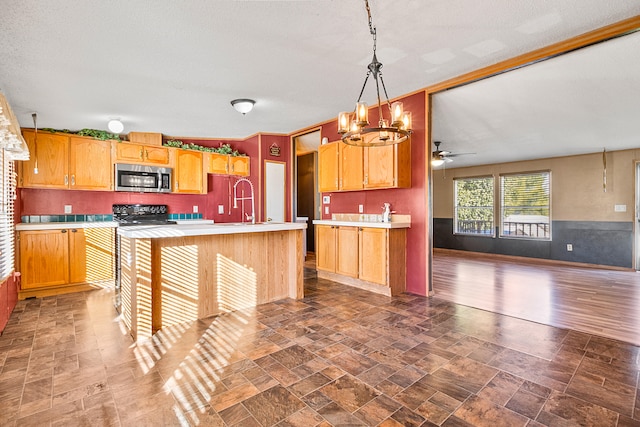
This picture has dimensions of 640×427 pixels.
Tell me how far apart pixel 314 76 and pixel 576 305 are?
413cm

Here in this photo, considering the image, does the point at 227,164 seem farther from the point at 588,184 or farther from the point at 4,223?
the point at 588,184

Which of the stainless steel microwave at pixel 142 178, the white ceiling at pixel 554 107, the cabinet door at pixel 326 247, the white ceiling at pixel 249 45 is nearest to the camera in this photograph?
the white ceiling at pixel 249 45

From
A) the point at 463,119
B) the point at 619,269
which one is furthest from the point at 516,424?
the point at 619,269

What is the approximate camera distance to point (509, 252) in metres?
7.85

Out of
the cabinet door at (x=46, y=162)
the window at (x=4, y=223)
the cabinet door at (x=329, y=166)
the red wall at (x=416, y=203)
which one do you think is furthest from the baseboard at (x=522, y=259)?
the window at (x=4, y=223)

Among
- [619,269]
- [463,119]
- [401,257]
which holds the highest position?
[463,119]

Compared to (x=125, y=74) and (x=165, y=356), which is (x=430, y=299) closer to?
(x=165, y=356)

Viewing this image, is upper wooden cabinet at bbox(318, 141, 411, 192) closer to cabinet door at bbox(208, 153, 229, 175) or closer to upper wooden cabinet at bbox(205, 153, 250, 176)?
upper wooden cabinet at bbox(205, 153, 250, 176)

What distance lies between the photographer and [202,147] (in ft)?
20.3

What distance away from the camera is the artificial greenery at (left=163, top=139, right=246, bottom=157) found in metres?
5.82

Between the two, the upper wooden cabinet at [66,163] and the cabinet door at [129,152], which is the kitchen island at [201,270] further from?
the cabinet door at [129,152]

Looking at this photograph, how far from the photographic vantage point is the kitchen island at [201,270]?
2.84 m

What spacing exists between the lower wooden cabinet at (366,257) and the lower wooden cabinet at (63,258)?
3392mm

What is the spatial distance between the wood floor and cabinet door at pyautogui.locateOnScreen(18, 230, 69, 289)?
5.26 meters
